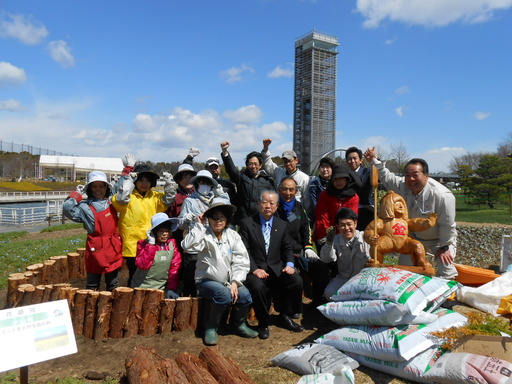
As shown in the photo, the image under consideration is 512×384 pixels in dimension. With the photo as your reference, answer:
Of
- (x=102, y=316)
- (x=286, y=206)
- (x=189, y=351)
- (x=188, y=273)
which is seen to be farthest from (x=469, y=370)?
(x=102, y=316)

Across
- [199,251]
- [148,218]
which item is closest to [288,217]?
[199,251]

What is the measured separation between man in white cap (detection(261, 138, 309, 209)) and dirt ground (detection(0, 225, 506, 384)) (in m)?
2.07

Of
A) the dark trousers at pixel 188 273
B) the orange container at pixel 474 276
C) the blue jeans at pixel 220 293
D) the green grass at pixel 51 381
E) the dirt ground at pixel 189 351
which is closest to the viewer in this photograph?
the green grass at pixel 51 381

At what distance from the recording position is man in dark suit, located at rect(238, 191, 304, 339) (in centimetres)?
446

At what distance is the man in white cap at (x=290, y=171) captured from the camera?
570 cm

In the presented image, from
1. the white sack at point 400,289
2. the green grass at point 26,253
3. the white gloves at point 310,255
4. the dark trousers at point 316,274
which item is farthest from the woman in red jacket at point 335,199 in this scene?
the green grass at point 26,253

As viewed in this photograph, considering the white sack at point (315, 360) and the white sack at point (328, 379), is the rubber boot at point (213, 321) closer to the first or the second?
the white sack at point (315, 360)

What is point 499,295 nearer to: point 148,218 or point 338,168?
point 338,168

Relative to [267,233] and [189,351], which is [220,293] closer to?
[189,351]

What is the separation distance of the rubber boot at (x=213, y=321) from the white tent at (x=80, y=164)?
3266 inches

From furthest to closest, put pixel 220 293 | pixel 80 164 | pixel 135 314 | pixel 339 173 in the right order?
pixel 80 164
pixel 339 173
pixel 135 314
pixel 220 293

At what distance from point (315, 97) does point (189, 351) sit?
6050cm

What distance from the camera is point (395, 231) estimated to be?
4.31 m

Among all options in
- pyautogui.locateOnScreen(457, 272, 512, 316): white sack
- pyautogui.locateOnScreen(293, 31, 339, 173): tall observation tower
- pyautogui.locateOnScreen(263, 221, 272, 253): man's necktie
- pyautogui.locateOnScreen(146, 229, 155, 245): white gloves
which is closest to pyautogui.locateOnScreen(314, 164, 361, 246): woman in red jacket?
pyautogui.locateOnScreen(263, 221, 272, 253): man's necktie
